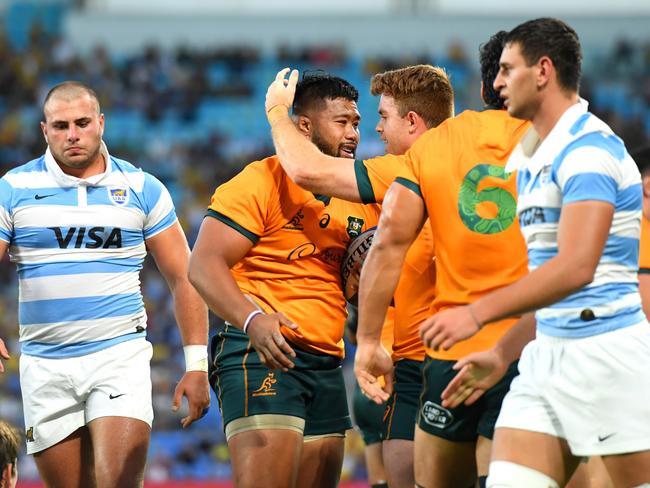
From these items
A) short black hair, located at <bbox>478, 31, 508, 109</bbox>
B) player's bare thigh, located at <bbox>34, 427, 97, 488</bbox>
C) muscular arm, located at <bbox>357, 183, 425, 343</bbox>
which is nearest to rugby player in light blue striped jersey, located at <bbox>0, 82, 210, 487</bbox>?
player's bare thigh, located at <bbox>34, 427, 97, 488</bbox>

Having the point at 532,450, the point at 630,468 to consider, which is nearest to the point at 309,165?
the point at 532,450

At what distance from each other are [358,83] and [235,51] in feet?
9.25

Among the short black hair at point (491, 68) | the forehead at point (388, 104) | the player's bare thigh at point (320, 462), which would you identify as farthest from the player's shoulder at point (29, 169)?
the short black hair at point (491, 68)

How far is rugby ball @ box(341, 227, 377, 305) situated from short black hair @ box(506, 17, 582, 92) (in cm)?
177

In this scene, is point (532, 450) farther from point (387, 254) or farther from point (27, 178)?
point (27, 178)

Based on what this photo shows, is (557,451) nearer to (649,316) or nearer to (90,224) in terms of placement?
(649,316)

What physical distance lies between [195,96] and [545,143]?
19615 mm

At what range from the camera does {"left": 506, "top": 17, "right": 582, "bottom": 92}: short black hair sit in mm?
4152

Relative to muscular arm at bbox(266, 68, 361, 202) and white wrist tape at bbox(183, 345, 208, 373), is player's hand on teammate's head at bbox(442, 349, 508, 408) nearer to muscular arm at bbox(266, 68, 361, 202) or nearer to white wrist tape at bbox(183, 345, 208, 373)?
muscular arm at bbox(266, 68, 361, 202)

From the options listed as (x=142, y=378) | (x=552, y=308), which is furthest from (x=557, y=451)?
(x=142, y=378)

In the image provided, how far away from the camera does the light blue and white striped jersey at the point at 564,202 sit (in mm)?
4004

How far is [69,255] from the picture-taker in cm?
608

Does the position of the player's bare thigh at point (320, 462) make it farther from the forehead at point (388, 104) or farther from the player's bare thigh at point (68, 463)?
the forehead at point (388, 104)

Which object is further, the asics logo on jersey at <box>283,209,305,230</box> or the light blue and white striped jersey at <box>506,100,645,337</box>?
the asics logo on jersey at <box>283,209,305,230</box>
